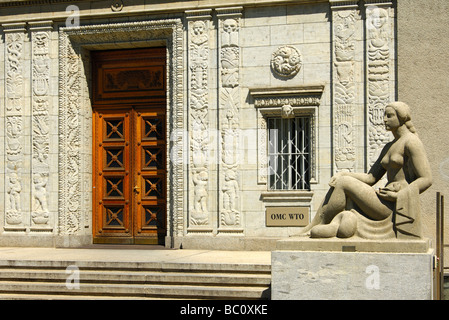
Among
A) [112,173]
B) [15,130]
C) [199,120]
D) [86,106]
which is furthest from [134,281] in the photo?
[15,130]

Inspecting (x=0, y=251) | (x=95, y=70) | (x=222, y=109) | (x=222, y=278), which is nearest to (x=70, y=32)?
(x=95, y=70)

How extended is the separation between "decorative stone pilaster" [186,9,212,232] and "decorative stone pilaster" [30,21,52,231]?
332 centimetres

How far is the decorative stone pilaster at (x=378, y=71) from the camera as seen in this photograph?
14141 mm

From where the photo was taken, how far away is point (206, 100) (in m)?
15.1

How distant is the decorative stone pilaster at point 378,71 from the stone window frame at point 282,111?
1045 millimetres

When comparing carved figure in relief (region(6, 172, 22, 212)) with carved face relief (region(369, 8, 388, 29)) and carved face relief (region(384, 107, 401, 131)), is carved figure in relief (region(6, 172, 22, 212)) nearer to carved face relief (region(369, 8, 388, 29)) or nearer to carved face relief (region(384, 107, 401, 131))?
carved face relief (region(369, 8, 388, 29))

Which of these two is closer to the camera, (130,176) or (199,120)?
(199,120)

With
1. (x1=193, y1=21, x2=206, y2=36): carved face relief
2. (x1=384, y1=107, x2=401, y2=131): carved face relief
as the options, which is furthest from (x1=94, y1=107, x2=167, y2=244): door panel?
(x1=384, y1=107, x2=401, y2=131): carved face relief

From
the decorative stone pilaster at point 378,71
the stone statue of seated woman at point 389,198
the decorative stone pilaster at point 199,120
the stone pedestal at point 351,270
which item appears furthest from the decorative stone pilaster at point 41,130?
the stone statue of seated woman at point 389,198

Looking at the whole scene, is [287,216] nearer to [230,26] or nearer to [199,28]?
[230,26]

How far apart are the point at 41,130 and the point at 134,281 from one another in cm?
578

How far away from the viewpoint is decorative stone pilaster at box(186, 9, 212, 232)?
15.0m

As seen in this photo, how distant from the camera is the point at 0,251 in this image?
591 inches

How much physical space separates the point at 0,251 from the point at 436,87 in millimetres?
9399
